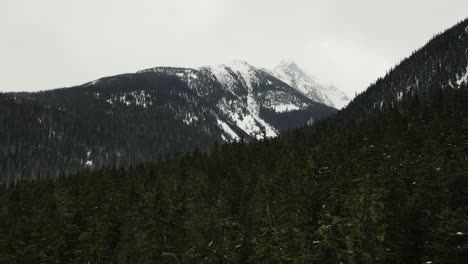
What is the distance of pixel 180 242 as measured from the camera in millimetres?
28875

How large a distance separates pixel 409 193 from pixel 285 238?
11.6 m

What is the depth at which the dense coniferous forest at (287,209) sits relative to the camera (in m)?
→ 18.8

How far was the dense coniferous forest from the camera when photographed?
18.8 meters

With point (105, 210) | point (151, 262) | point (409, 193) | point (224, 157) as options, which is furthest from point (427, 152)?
point (224, 157)

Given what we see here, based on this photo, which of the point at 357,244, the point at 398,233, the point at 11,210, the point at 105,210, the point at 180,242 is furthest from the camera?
the point at 11,210

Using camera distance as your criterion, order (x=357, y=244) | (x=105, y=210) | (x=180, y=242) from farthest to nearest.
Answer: (x=105, y=210)
(x=180, y=242)
(x=357, y=244)

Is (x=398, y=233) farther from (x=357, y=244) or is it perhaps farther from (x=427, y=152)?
(x=427, y=152)

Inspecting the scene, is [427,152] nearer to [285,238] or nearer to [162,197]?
[285,238]

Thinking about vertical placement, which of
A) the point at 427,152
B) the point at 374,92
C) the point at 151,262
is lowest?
the point at 151,262

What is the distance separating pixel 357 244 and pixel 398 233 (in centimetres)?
488

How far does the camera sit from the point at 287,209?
Answer: 32.2 meters

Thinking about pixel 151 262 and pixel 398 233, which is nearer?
pixel 398 233

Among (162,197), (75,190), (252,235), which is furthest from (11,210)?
(252,235)

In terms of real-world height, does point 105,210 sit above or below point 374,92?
below
